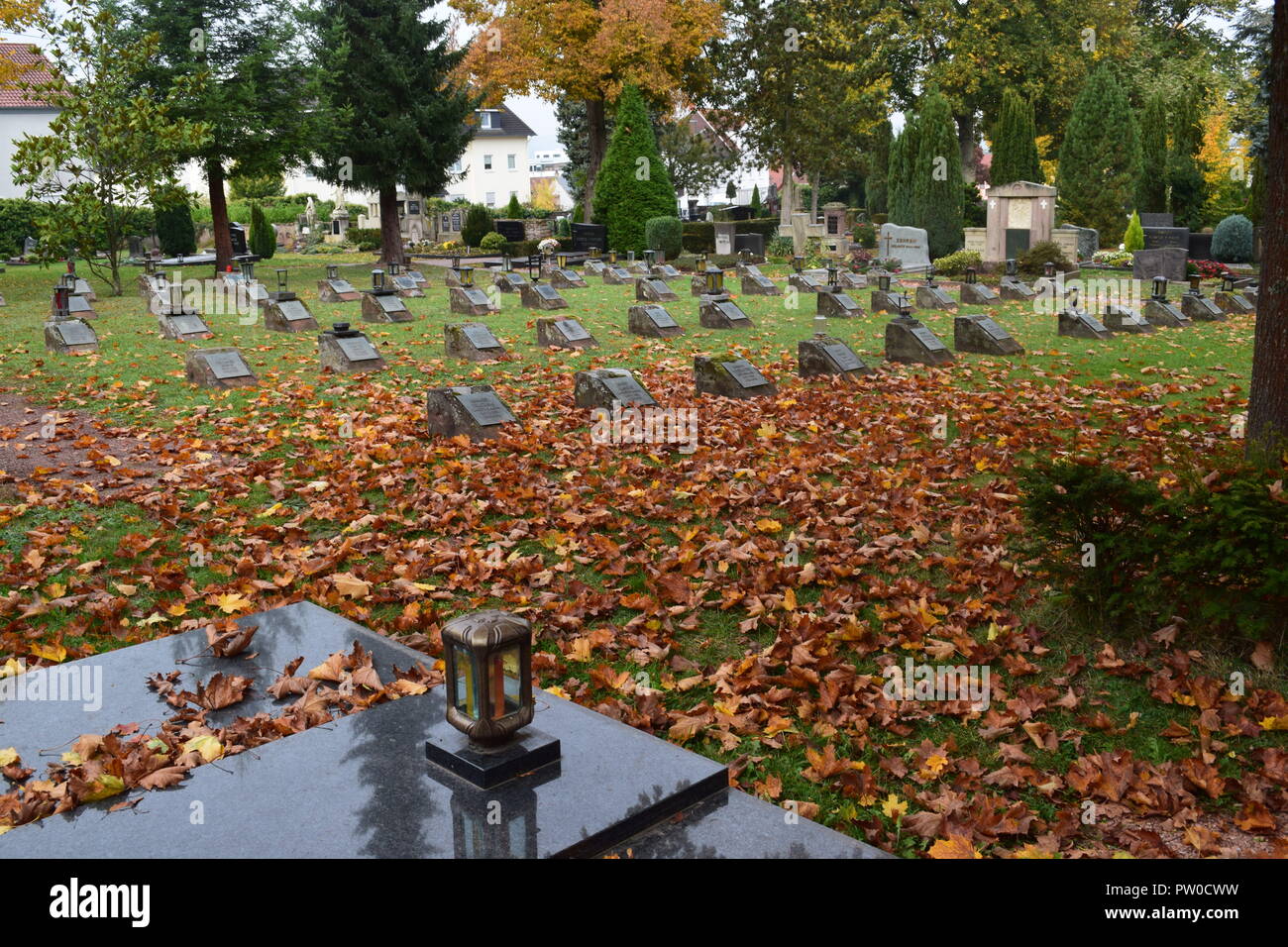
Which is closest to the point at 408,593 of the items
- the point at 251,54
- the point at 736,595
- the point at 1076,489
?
the point at 736,595

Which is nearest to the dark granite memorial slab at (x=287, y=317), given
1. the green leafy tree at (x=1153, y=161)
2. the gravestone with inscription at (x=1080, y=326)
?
the gravestone with inscription at (x=1080, y=326)

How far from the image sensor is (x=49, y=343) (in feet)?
49.8

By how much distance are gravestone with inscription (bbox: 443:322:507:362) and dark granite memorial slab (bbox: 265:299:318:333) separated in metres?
4.04

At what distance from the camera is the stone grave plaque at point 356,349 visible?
13.3 m

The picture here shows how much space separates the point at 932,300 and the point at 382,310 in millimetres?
10660

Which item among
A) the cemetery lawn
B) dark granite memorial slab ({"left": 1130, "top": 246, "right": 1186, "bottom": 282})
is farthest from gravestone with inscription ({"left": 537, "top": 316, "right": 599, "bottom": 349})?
dark granite memorial slab ({"left": 1130, "top": 246, "right": 1186, "bottom": 282})

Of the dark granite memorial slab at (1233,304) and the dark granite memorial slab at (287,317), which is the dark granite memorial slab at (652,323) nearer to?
the dark granite memorial slab at (287,317)

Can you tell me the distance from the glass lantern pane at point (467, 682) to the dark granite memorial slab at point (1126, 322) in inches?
629

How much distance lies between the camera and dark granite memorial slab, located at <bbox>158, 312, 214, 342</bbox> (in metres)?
16.1

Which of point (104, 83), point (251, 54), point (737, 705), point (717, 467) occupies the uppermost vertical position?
point (251, 54)

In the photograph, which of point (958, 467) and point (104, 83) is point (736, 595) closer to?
point (958, 467)

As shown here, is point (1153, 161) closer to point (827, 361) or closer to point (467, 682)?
point (827, 361)

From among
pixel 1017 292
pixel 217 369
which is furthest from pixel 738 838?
pixel 1017 292

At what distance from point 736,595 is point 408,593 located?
197 cm
